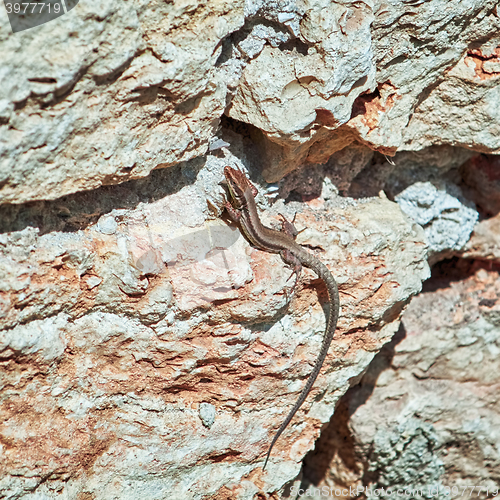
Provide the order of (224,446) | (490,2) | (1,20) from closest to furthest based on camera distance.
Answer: (1,20) < (490,2) < (224,446)

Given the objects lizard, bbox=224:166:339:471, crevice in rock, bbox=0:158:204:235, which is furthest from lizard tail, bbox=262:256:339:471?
crevice in rock, bbox=0:158:204:235

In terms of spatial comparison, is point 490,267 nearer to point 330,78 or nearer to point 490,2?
point 490,2

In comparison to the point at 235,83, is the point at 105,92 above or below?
below

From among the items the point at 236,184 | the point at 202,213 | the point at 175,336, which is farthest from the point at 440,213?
the point at 175,336

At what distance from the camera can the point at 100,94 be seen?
8.09ft

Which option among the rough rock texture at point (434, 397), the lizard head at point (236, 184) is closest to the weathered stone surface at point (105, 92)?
the lizard head at point (236, 184)

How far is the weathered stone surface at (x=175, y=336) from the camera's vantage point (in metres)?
2.91

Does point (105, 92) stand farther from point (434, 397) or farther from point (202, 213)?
point (434, 397)

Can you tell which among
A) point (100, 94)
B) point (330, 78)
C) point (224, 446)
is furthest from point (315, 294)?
point (100, 94)

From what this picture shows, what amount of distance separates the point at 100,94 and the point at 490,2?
2.52 m

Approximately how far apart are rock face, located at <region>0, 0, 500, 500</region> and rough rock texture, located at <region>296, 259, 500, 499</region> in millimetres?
994

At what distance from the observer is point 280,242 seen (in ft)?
11.7

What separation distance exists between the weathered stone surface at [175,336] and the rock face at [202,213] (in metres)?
0.01

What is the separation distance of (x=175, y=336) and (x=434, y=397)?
2950mm
